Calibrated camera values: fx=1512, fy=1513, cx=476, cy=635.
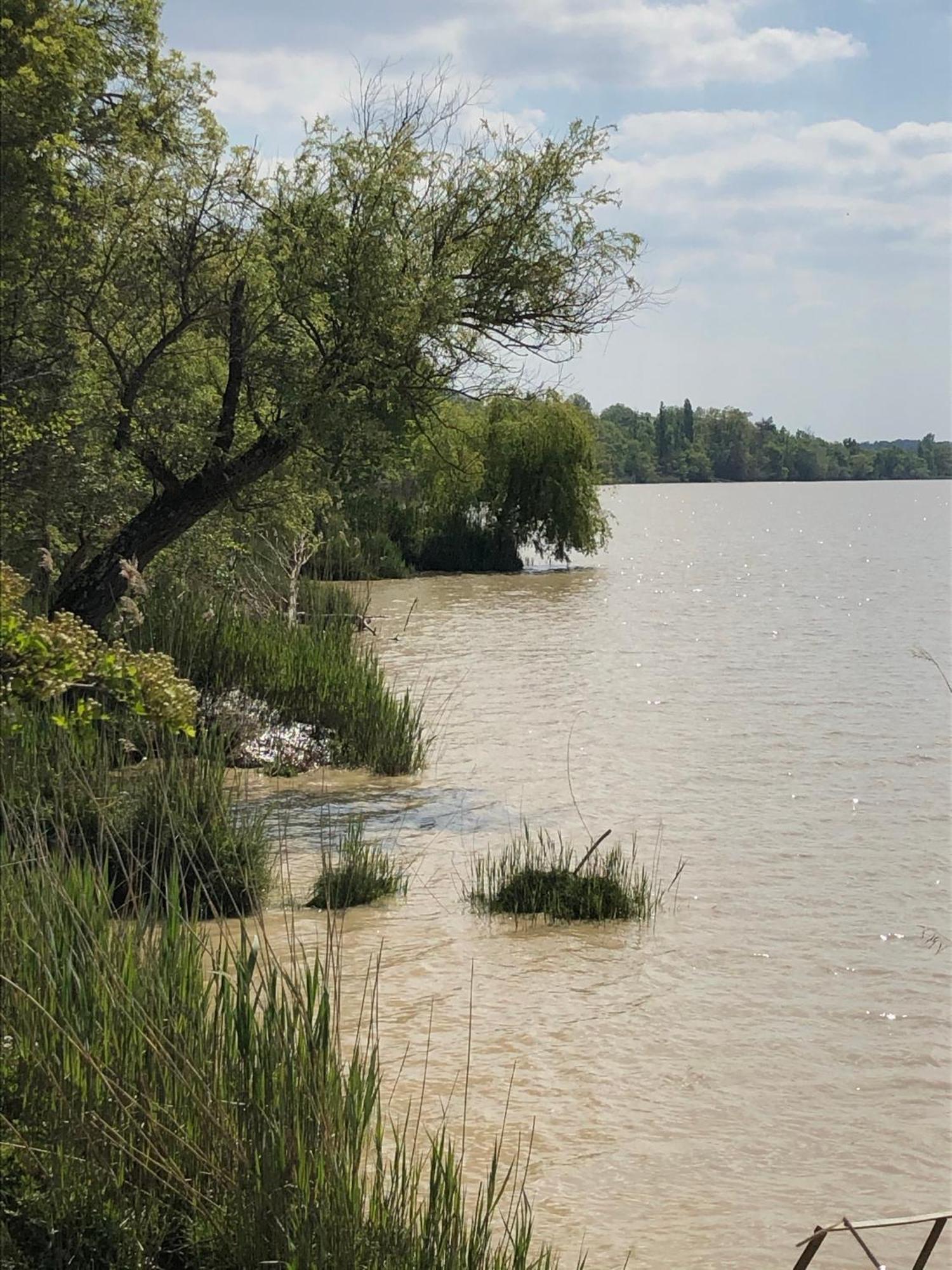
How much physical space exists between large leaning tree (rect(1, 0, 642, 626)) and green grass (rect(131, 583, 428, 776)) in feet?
3.52

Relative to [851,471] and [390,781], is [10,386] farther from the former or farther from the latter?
[851,471]

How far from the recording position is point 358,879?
8.69m

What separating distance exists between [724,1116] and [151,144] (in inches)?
365

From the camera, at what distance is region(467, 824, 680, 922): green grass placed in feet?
28.5

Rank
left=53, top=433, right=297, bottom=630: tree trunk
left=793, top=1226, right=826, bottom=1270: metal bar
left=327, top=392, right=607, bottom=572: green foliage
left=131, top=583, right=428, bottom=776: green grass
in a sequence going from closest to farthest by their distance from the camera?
left=793, top=1226, right=826, bottom=1270: metal bar, left=53, top=433, right=297, bottom=630: tree trunk, left=131, top=583, right=428, bottom=776: green grass, left=327, top=392, right=607, bottom=572: green foliage

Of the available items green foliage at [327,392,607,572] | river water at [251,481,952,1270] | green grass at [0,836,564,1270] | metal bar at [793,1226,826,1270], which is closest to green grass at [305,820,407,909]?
river water at [251,481,952,1270]

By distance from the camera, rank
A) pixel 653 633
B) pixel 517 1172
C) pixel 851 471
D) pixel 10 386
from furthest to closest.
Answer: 1. pixel 851 471
2. pixel 653 633
3. pixel 10 386
4. pixel 517 1172

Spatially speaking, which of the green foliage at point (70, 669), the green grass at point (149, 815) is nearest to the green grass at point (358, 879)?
the green grass at point (149, 815)

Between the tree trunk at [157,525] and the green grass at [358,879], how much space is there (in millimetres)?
3900

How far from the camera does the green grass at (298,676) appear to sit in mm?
13086

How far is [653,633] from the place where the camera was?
27297 millimetres

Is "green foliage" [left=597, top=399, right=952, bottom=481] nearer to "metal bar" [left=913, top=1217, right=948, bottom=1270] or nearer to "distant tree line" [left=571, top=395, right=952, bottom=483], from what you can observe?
"distant tree line" [left=571, top=395, right=952, bottom=483]

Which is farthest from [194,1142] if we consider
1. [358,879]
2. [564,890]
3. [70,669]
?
[564,890]

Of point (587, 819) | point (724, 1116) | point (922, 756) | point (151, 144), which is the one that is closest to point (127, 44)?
point (151, 144)
